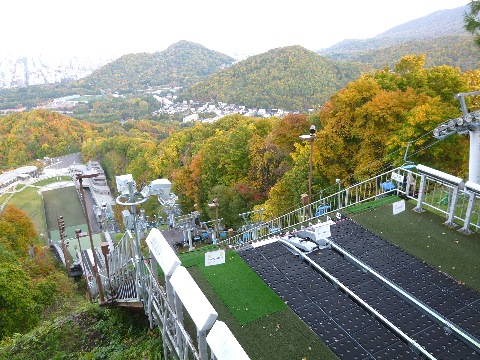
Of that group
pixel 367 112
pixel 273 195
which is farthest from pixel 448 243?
pixel 273 195

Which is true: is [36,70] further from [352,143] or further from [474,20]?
[474,20]

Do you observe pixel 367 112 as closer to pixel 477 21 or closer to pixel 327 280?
pixel 477 21

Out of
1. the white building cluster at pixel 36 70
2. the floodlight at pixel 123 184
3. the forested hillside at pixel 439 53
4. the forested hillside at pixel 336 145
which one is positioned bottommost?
the forested hillside at pixel 336 145

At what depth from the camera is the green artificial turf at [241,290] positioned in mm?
5828

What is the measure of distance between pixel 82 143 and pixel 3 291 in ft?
221

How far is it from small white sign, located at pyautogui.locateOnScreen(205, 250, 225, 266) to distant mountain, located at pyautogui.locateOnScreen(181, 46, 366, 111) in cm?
5502

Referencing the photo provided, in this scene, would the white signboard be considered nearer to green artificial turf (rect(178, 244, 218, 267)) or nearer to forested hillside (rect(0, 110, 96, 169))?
green artificial turf (rect(178, 244, 218, 267))

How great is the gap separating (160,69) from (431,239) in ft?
531

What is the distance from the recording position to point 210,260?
270 inches

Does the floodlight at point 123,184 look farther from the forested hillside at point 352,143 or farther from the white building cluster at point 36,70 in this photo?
the white building cluster at point 36,70

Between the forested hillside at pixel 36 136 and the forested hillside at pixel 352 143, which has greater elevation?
the forested hillside at pixel 352 143

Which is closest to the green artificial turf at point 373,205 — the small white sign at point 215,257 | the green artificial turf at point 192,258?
the small white sign at point 215,257

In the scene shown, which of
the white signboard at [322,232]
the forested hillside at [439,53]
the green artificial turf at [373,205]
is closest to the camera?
the white signboard at [322,232]

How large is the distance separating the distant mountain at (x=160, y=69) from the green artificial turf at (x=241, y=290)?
143250mm
